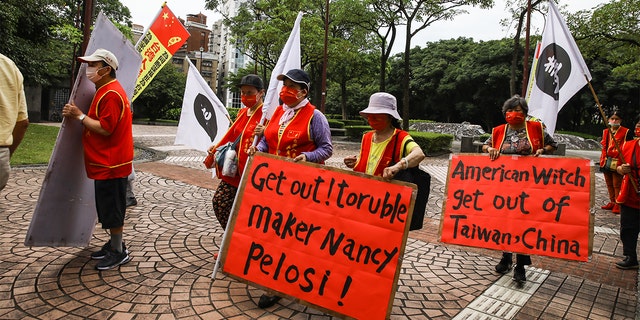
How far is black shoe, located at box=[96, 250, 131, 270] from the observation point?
3679 mm

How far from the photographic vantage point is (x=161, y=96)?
36.1 metres

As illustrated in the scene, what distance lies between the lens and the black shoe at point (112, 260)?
3.68 m

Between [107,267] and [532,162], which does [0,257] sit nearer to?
[107,267]

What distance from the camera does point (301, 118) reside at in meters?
3.37

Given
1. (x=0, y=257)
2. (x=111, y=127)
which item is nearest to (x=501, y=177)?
(x=111, y=127)

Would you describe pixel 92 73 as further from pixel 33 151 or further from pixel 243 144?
pixel 33 151

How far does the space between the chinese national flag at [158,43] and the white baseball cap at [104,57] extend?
332cm

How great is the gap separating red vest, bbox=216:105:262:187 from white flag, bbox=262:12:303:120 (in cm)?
26

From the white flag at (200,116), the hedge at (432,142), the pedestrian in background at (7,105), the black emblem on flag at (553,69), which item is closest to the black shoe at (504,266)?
the black emblem on flag at (553,69)

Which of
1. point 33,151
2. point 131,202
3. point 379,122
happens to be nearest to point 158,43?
point 131,202

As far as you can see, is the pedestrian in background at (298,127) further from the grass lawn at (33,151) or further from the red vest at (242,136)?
the grass lawn at (33,151)

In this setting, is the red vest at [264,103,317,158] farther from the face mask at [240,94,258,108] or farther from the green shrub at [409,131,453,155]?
the green shrub at [409,131,453,155]

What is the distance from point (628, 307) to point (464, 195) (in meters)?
1.64

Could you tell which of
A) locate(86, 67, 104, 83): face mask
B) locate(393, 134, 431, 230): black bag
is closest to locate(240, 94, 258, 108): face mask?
locate(86, 67, 104, 83): face mask
